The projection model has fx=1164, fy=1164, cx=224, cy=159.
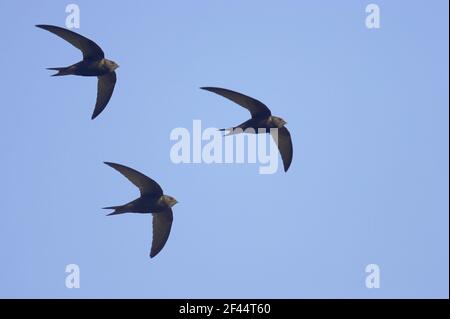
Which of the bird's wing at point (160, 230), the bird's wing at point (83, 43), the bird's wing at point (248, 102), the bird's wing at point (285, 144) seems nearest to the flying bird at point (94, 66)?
the bird's wing at point (83, 43)

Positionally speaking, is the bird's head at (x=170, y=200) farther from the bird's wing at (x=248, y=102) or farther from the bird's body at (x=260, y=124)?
the bird's wing at (x=248, y=102)

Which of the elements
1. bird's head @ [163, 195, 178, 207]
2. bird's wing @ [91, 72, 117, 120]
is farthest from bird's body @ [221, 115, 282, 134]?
bird's wing @ [91, 72, 117, 120]

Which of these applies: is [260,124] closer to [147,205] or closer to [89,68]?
[147,205]

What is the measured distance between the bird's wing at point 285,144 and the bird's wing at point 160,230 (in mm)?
2260

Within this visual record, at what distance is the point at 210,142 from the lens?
68.6 ft

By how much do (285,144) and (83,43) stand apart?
152 inches

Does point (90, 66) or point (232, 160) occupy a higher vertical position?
point (90, 66)

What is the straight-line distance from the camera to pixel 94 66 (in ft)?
65.0

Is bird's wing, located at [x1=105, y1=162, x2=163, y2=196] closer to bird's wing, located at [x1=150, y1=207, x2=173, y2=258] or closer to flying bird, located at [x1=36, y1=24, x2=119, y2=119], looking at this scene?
bird's wing, located at [x1=150, y1=207, x2=173, y2=258]

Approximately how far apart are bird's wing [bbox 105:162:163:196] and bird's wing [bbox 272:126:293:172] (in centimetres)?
242
